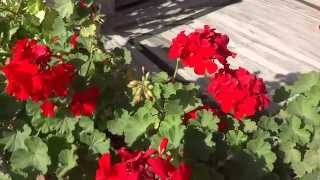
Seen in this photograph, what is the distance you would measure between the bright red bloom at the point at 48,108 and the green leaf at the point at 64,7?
58cm

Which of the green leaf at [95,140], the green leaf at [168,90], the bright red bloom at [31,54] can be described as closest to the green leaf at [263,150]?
the green leaf at [168,90]

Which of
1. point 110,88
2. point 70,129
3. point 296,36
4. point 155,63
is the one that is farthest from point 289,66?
point 70,129

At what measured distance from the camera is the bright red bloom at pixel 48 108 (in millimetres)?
2062

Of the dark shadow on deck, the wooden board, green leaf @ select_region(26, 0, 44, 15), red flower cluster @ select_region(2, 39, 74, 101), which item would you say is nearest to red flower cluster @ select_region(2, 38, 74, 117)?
red flower cluster @ select_region(2, 39, 74, 101)

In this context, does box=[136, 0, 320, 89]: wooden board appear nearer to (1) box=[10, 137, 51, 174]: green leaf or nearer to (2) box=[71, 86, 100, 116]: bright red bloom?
(2) box=[71, 86, 100, 116]: bright red bloom

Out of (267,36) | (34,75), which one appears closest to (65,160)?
(34,75)

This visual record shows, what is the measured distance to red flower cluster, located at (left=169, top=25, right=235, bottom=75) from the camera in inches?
85.0

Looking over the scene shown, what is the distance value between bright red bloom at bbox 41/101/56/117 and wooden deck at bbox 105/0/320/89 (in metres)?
1.38

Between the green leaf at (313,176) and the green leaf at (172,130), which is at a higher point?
the green leaf at (172,130)

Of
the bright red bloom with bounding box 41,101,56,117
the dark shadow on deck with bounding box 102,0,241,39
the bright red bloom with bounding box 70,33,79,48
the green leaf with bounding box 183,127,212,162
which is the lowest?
the dark shadow on deck with bounding box 102,0,241,39

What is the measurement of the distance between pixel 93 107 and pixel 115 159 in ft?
0.71

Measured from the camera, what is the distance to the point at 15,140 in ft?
7.00

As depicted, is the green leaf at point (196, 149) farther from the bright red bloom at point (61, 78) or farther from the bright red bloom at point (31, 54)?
the bright red bloom at point (31, 54)

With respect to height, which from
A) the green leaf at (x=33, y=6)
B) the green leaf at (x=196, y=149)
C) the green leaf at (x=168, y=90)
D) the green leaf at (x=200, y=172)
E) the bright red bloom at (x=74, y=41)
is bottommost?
the green leaf at (x=200, y=172)
